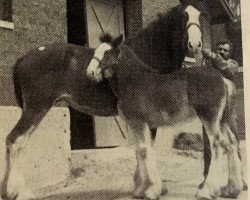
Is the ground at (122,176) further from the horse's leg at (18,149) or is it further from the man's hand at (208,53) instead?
the man's hand at (208,53)

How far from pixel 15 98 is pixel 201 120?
1.92 feet

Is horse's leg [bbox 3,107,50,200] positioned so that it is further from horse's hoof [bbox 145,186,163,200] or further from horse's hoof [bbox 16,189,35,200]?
horse's hoof [bbox 145,186,163,200]

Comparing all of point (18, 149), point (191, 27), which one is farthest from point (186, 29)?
point (18, 149)

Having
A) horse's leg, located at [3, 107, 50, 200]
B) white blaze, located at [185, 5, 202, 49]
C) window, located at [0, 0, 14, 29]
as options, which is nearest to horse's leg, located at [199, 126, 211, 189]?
white blaze, located at [185, 5, 202, 49]

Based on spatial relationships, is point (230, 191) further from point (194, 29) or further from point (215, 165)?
point (194, 29)

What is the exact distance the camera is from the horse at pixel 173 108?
5.00 feet

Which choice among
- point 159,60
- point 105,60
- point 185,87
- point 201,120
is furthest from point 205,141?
point 105,60

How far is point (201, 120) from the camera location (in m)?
1.55

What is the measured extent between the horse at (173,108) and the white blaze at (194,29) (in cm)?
10

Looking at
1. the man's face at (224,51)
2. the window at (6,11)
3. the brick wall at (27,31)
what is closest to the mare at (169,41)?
the man's face at (224,51)

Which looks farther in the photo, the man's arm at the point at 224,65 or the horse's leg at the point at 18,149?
the man's arm at the point at 224,65

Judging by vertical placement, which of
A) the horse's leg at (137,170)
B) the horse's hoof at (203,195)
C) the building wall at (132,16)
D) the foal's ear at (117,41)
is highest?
the building wall at (132,16)

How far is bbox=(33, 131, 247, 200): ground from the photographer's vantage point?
5.04 feet

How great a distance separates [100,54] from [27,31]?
0.29 meters
